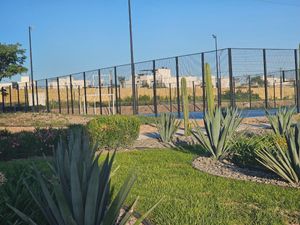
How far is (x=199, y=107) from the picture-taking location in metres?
35.3

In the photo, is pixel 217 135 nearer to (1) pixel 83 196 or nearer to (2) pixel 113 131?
(2) pixel 113 131

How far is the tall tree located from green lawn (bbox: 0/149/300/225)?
29.6 meters

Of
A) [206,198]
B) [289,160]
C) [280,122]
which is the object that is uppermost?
[280,122]

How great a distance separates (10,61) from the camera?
37438 mm

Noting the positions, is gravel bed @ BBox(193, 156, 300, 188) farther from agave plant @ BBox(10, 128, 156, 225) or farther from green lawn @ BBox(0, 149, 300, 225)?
agave plant @ BBox(10, 128, 156, 225)

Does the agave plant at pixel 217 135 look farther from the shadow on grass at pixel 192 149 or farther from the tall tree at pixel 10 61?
the tall tree at pixel 10 61

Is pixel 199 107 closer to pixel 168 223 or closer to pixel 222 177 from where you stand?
pixel 222 177

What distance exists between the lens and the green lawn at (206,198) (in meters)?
4.87

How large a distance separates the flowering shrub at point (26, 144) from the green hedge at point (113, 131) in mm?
1190

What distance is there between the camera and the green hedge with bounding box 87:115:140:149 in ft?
37.8

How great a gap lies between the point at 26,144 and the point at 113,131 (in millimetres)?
2214

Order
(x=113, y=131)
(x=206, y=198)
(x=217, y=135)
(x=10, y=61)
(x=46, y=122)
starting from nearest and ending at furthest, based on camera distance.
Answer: (x=206, y=198)
(x=217, y=135)
(x=113, y=131)
(x=46, y=122)
(x=10, y=61)

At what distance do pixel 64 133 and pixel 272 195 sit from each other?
6176 mm

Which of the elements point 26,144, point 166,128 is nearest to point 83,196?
point 26,144
